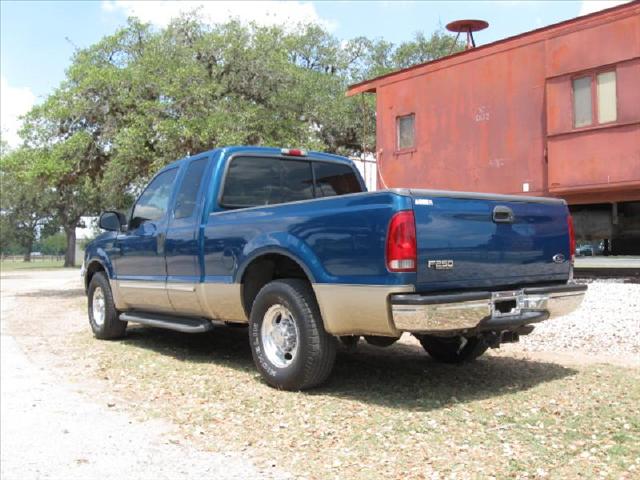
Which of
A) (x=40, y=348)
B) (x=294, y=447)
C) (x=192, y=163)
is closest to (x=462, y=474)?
(x=294, y=447)

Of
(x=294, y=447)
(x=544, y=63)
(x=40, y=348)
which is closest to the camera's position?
(x=294, y=447)

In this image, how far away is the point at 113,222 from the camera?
784cm

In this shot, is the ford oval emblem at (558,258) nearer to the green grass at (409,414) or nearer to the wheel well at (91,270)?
the green grass at (409,414)

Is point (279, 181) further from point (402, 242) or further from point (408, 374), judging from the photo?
point (402, 242)

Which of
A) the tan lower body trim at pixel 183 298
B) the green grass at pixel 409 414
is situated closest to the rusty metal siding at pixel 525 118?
the green grass at pixel 409 414

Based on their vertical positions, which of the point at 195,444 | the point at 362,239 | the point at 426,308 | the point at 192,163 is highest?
the point at 192,163

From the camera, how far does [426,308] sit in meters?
4.48

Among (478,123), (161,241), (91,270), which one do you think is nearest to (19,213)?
(478,123)

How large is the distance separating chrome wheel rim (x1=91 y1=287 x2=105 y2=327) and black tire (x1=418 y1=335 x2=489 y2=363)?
425cm

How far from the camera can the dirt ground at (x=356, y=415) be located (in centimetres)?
388

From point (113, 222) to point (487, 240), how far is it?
15.3 ft

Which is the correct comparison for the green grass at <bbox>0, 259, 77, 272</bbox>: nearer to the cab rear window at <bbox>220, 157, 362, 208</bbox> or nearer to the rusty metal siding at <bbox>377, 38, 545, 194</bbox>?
the rusty metal siding at <bbox>377, 38, 545, 194</bbox>

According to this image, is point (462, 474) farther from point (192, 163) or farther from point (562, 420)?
point (192, 163)

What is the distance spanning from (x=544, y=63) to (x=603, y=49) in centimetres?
107
